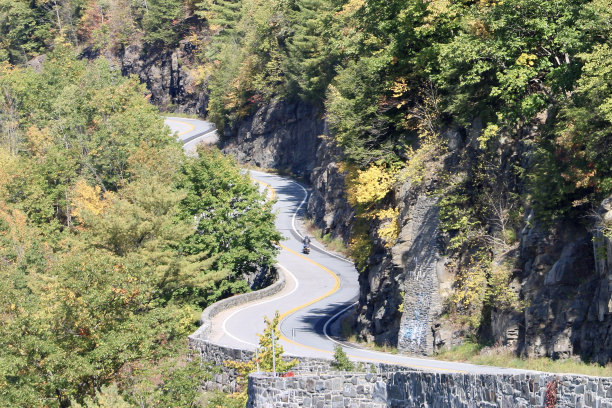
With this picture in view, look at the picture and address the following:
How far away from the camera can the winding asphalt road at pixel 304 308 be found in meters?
30.5

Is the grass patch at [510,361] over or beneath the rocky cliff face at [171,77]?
beneath

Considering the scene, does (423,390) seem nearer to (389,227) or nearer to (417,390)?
(417,390)

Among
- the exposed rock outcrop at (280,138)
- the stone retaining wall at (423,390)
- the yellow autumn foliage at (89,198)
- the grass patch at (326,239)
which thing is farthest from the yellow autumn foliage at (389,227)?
the exposed rock outcrop at (280,138)

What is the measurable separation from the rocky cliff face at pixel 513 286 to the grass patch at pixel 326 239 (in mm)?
19871

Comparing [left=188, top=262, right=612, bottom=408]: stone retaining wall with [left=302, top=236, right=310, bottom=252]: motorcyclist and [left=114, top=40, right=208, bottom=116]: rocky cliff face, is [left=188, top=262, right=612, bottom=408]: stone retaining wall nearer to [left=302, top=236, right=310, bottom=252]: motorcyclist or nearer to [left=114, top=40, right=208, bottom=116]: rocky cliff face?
[left=302, top=236, right=310, bottom=252]: motorcyclist

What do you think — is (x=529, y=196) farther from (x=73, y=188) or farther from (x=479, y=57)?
(x=73, y=188)

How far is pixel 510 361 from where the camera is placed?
975 inches

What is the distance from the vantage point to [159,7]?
369 ft

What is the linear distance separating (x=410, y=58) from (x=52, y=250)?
3015 cm

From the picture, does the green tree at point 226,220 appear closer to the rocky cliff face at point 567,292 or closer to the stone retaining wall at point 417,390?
the rocky cliff face at point 567,292

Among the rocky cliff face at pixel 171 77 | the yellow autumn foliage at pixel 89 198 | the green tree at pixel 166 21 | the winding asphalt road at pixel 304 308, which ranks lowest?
the winding asphalt road at pixel 304 308

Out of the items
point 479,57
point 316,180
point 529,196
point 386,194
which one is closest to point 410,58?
point 386,194

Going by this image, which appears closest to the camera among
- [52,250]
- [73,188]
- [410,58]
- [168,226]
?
[410,58]

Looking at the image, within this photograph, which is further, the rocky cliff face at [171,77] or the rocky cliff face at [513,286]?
the rocky cliff face at [171,77]
